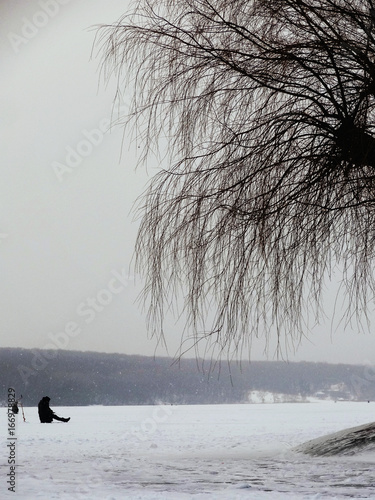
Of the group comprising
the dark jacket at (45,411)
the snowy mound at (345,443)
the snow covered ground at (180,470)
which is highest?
the dark jacket at (45,411)

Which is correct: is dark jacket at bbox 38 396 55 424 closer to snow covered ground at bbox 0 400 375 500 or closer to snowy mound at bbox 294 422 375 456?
snow covered ground at bbox 0 400 375 500

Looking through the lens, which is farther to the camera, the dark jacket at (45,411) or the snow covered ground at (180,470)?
the dark jacket at (45,411)

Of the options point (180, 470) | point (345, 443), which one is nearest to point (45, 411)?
point (345, 443)

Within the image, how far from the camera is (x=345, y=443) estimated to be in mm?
8242

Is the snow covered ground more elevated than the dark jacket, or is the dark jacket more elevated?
the dark jacket

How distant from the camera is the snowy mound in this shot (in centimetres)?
797

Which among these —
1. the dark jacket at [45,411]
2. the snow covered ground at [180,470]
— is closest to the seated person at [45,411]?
the dark jacket at [45,411]

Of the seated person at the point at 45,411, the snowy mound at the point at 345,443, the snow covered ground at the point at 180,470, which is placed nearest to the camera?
the snow covered ground at the point at 180,470

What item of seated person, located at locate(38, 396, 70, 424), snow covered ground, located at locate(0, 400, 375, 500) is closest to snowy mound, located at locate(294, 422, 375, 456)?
snow covered ground, located at locate(0, 400, 375, 500)

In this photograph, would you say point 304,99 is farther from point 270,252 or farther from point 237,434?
point 237,434

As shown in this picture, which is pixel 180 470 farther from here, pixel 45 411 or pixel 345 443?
pixel 45 411

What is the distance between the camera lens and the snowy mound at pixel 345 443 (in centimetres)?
797

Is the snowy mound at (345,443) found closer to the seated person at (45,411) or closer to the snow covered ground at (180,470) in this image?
the snow covered ground at (180,470)

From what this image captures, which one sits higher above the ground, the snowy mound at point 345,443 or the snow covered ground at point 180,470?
the snowy mound at point 345,443
